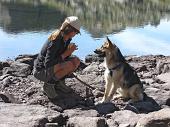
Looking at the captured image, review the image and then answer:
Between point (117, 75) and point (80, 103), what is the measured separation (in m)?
1.23

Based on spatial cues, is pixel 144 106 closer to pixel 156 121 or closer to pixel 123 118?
pixel 123 118

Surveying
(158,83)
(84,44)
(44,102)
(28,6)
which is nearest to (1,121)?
(44,102)

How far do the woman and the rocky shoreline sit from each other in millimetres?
457

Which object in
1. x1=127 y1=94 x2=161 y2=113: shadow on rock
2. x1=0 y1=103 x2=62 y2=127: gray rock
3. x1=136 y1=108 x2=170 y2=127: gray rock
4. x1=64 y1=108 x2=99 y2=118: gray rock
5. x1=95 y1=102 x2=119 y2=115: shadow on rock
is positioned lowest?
x1=127 y1=94 x2=161 y2=113: shadow on rock

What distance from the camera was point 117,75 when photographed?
13.6 m

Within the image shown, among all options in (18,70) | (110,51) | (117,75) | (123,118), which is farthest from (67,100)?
(18,70)

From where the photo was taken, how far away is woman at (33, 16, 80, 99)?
1312cm

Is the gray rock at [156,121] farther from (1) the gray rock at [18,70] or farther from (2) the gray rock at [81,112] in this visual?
(1) the gray rock at [18,70]

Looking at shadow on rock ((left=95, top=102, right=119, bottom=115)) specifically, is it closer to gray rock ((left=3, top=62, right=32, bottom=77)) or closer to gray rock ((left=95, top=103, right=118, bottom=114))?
gray rock ((left=95, top=103, right=118, bottom=114))

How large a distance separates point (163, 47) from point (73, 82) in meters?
14.9

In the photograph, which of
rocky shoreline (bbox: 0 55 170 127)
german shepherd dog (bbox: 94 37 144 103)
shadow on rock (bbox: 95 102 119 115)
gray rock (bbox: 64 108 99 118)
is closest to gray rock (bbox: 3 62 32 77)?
rocky shoreline (bbox: 0 55 170 127)

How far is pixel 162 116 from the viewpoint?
1029 centimetres

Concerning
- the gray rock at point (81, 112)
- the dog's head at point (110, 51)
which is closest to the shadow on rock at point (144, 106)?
the gray rock at point (81, 112)

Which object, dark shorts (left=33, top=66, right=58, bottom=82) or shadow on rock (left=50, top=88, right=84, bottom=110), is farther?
dark shorts (left=33, top=66, right=58, bottom=82)
